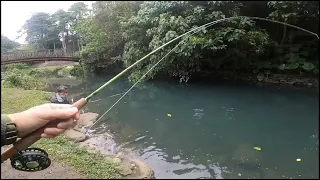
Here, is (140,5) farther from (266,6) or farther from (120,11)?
(266,6)

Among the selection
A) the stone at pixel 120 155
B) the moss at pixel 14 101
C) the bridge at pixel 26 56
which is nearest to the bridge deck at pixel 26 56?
the bridge at pixel 26 56

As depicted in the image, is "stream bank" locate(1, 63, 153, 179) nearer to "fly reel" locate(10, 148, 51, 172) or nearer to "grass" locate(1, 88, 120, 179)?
"grass" locate(1, 88, 120, 179)

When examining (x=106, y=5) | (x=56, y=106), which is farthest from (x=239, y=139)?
(x=106, y=5)

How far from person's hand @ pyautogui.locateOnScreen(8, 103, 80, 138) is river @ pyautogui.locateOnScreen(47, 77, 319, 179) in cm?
286

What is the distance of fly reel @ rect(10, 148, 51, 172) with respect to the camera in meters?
0.69

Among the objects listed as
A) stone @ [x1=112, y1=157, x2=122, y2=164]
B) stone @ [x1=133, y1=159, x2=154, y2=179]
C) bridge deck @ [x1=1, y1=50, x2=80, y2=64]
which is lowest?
stone @ [x1=133, y1=159, x2=154, y2=179]

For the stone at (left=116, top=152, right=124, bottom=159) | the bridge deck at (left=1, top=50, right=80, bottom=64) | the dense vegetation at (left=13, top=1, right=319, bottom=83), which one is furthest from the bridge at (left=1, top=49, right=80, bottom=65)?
the dense vegetation at (left=13, top=1, right=319, bottom=83)

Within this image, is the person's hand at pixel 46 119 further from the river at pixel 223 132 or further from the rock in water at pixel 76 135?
the rock in water at pixel 76 135

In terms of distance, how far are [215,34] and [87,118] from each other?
4108 mm

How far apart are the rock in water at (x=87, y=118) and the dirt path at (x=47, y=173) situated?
187 centimetres

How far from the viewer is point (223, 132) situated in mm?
4723

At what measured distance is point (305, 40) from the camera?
6.13m

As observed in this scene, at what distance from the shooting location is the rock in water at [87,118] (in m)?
4.98

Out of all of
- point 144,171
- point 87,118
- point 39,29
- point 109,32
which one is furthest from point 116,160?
point 109,32
